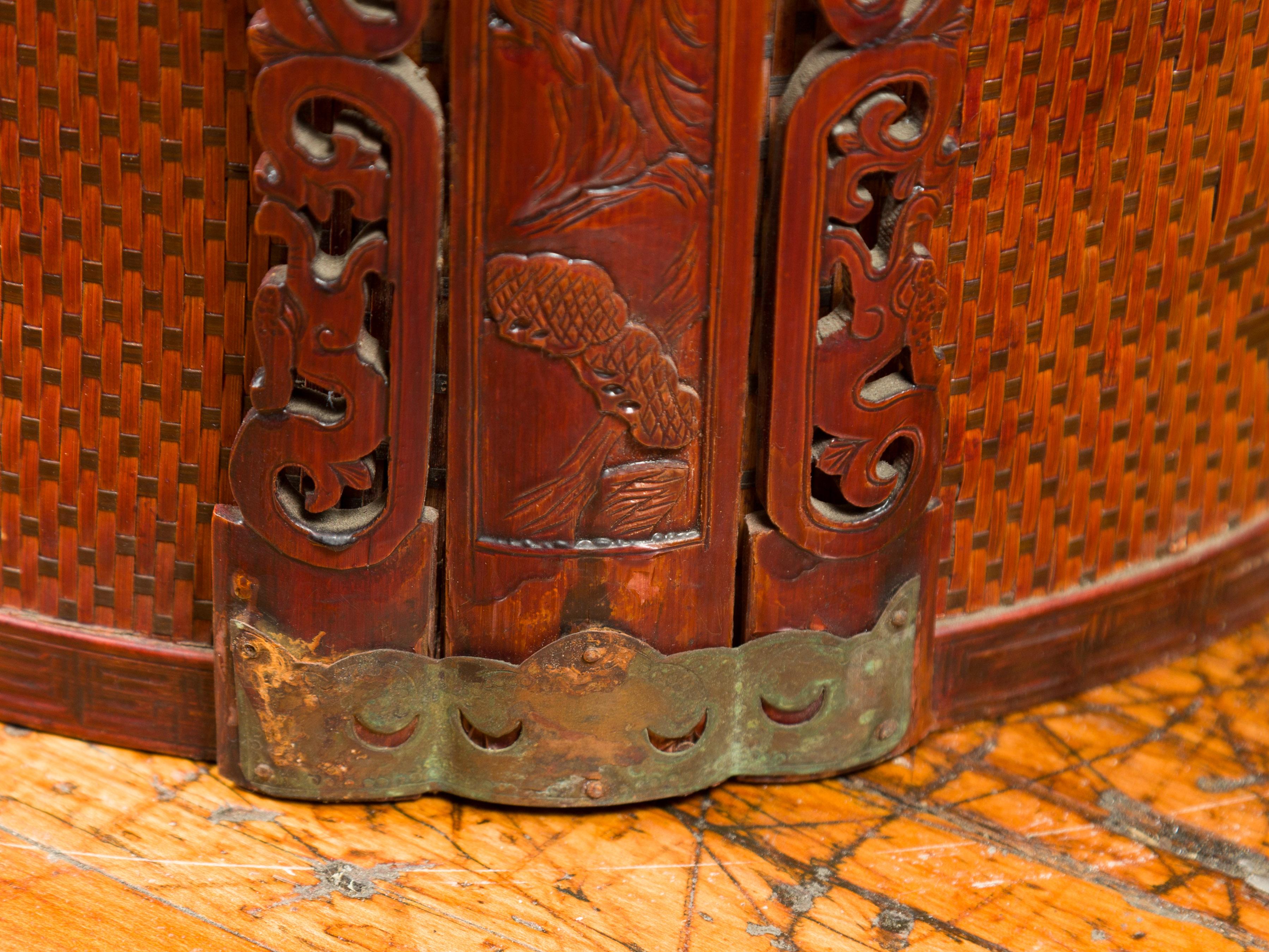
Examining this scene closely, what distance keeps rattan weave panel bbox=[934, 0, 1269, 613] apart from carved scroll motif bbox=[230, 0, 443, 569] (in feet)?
1.42

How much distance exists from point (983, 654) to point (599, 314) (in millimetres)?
515

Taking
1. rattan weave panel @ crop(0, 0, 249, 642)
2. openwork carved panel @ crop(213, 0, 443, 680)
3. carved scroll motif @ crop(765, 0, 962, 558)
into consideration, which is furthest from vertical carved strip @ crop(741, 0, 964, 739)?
rattan weave panel @ crop(0, 0, 249, 642)

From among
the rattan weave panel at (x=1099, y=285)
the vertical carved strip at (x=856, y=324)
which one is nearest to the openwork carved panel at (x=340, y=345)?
the vertical carved strip at (x=856, y=324)

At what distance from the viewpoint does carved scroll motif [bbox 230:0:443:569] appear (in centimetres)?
116

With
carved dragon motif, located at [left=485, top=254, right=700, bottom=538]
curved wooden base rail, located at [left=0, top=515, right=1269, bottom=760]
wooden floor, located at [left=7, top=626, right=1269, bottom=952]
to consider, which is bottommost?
wooden floor, located at [left=7, top=626, right=1269, bottom=952]

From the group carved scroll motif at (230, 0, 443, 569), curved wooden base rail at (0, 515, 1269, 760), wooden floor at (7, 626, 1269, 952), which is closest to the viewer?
carved scroll motif at (230, 0, 443, 569)

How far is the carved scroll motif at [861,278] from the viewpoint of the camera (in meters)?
1.21

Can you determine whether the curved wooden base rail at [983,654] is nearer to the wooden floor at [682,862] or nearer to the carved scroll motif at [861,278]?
the wooden floor at [682,862]

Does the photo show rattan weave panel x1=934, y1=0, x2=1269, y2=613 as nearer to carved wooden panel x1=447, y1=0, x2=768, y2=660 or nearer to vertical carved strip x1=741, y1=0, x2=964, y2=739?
vertical carved strip x1=741, y1=0, x2=964, y2=739

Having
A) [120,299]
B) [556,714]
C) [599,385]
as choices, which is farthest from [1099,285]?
[120,299]

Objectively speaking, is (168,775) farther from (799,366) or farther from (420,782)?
(799,366)

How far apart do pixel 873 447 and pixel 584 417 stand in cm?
23

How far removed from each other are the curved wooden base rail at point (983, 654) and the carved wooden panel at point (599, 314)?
258 millimetres

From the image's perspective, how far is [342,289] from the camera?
1.22 m
